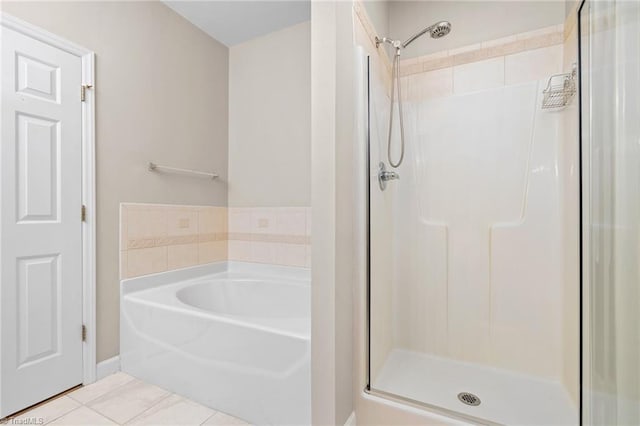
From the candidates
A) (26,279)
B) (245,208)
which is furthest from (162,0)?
(26,279)

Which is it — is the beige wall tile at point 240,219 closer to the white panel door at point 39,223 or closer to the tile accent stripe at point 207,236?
the tile accent stripe at point 207,236

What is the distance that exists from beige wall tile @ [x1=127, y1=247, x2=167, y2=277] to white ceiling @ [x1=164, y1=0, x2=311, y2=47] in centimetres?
176

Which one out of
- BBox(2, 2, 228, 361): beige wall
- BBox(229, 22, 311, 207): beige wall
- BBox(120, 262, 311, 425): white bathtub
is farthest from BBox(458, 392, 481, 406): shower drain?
BBox(2, 2, 228, 361): beige wall

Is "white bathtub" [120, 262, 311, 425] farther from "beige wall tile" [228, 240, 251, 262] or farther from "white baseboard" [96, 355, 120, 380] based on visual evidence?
"beige wall tile" [228, 240, 251, 262]

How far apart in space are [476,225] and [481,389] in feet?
2.85

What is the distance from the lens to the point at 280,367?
1.38 metres

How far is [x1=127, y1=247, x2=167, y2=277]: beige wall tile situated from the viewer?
202cm

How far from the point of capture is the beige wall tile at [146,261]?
2.02m

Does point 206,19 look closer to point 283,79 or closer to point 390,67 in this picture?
point 283,79

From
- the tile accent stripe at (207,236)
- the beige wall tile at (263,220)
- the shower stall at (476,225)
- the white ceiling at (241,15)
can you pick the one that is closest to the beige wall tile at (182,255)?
the tile accent stripe at (207,236)

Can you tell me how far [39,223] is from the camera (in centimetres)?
162

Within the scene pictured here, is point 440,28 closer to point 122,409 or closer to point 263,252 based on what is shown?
point 263,252

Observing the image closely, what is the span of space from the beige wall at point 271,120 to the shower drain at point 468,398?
1.54 metres

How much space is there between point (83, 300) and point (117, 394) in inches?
22.0
